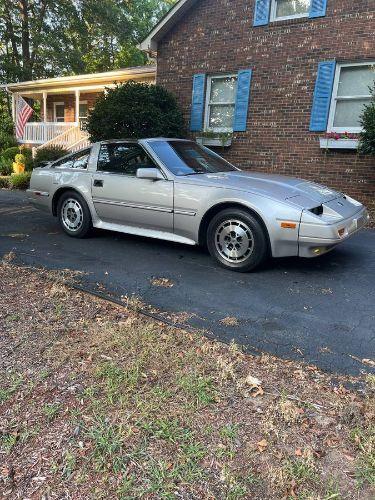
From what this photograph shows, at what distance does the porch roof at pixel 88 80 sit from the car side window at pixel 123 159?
30.1 feet

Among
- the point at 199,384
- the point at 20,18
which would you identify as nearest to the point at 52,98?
the point at 20,18

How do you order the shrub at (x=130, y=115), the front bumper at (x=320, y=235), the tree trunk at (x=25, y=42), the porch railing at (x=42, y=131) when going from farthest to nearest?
the tree trunk at (x=25, y=42)
the porch railing at (x=42, y=131)
the shrub at (x=130, y=115)
the front bumper at (x=320, y=235)

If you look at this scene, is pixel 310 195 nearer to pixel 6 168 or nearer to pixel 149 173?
pixel 149 173

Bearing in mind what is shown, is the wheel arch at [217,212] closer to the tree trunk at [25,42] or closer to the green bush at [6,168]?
the green bush at [6,168]

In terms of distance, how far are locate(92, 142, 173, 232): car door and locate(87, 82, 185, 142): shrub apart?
4.35m

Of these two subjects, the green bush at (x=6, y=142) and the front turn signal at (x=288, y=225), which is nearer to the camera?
the front turn signal at (x=288, y=225)

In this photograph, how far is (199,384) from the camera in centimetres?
243

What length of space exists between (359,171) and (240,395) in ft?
25.1

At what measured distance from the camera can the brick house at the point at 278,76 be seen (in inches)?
344

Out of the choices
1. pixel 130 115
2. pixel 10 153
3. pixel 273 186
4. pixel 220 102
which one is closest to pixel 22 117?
pixel 10 153

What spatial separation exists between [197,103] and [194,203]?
6.85 meters

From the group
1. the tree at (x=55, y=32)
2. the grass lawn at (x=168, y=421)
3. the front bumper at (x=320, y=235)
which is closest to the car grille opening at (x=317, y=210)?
the front bumper at (x=320, y=235)

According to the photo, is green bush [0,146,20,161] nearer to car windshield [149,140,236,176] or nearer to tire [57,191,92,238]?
tire [57,191,92,238]

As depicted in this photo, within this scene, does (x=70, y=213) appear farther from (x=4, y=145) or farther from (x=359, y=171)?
(x=4, y=145)
